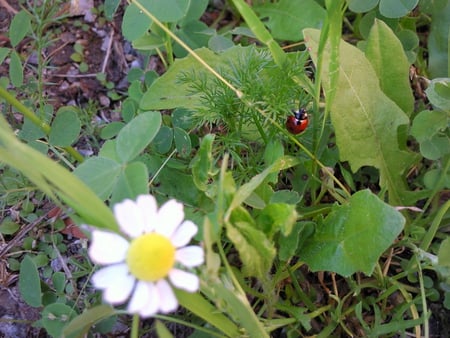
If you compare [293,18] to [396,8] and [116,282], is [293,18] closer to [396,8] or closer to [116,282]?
[396,8]

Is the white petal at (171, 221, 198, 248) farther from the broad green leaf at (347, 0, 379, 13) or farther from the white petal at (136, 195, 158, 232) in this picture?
the broad green leaf at (347, 0, 379, 13)

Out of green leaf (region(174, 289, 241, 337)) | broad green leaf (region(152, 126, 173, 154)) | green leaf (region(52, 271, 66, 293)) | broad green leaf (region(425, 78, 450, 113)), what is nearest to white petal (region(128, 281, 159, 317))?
green leaf (region(174, 289, 241, 337))

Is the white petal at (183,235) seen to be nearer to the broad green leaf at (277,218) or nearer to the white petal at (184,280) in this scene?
the white petal at (184,280)

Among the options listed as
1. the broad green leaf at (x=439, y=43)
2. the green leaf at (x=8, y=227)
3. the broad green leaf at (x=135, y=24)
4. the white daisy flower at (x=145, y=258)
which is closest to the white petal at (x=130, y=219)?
the white daisy flower at (x=145, y=258)

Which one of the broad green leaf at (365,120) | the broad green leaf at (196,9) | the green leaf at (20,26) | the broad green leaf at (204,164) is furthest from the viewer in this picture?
the broad green leaf at (196,9)

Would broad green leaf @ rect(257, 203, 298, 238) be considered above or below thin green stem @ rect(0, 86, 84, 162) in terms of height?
below

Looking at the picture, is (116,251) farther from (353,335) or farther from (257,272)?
(353,335)
